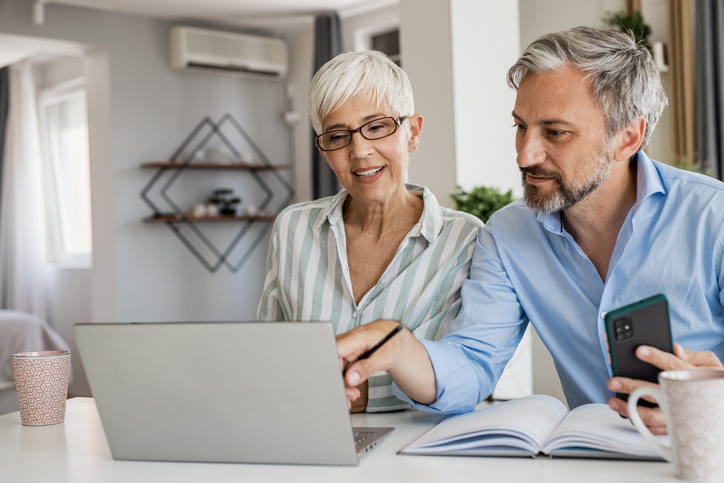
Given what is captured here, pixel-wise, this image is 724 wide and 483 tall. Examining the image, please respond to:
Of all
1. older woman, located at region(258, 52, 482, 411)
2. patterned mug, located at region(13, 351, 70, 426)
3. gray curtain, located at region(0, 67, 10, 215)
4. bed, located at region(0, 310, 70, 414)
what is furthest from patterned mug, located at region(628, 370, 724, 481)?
gray curtain, located at region(0, 67, 10, 215)

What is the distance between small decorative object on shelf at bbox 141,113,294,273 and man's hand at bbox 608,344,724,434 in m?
4.51

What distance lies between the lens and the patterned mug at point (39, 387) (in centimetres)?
121

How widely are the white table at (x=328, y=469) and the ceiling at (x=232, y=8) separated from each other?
4.34 m

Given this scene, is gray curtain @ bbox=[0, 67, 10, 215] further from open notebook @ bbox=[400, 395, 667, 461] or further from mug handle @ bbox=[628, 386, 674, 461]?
mug handle @ bbox=[628, 386, 674, 461]

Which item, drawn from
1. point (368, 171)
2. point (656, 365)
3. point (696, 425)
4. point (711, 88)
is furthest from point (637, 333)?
point (711, 88)

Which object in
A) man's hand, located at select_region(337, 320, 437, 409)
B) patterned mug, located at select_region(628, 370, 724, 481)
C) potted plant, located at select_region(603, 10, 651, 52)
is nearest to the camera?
patterned mug, located at select_region(628, 370, 724, 481)

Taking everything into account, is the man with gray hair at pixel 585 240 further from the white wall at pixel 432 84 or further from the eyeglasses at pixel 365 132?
the white wall at pixel 432 84

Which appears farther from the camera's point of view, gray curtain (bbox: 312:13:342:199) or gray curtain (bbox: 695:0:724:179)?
gray curtain (bbox: 312:13:342:199)

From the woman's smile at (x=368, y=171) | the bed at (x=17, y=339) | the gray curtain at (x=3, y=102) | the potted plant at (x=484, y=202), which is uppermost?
the gray curtain at (x=3, y=102)

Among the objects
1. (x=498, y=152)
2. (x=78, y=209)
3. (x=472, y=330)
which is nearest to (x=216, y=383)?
(x=472, y=330)

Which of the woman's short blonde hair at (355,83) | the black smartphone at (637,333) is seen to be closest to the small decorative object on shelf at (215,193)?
the woman's short blonde hair at (355,83)

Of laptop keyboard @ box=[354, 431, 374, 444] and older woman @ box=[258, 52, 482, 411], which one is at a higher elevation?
older woman @ box=[258, 52, 482, 411]

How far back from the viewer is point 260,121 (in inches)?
228

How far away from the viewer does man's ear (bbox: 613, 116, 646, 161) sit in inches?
49.4
